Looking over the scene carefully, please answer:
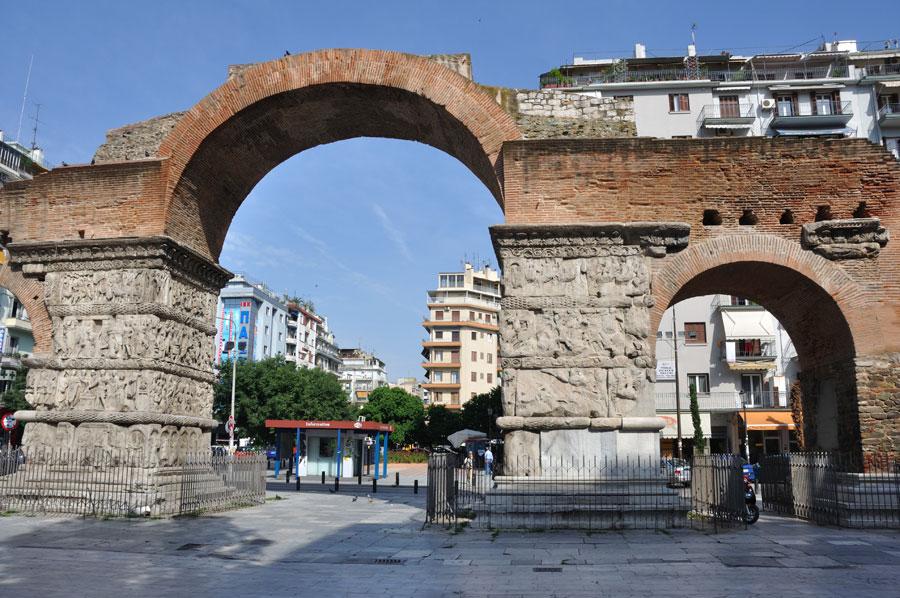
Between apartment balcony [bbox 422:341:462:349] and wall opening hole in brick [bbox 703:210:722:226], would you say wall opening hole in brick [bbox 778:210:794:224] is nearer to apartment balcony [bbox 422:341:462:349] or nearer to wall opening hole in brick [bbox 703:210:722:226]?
wall opening hole in brick [bbox 703:210:722:226]

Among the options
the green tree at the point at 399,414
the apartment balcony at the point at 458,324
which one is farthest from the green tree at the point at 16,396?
the apartment balcony at the point at 458,324

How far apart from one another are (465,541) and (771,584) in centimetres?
390

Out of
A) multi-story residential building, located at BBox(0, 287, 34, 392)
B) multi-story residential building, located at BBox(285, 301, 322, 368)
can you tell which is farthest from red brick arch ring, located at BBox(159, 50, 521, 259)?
multi-story residential building, located at BBox(285, 301, 322, 368)

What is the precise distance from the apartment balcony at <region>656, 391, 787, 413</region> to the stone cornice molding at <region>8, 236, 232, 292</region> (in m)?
23.3

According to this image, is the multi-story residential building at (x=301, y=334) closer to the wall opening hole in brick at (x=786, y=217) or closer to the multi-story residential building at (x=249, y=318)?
the multi-story residential building at (x=249, y=318)

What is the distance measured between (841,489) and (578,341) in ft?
14.7

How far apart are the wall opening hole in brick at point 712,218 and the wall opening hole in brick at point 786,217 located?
39.1 inches

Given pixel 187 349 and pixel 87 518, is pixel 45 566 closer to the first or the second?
pixel 87 518

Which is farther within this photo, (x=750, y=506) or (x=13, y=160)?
(x=13, y=160)

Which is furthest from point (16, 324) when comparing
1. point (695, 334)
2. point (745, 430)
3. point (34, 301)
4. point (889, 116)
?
point (889, 116)

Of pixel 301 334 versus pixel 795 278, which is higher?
pixel 301 334

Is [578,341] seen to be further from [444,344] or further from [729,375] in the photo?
[444,344]

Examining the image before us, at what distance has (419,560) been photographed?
814 centimetres

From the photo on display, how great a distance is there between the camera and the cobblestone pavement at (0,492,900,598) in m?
6.57
